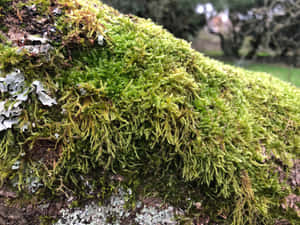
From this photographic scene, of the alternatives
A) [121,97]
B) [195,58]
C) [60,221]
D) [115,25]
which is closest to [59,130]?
[121,97]

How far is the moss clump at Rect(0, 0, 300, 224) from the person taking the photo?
1367 mm

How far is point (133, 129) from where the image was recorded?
4.77ft

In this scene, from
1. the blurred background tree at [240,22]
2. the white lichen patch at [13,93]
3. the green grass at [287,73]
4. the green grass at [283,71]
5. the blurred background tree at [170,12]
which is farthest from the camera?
the blurred background tree at [240,22]

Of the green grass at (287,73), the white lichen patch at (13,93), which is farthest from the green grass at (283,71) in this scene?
the white lichen patch at (13,93)

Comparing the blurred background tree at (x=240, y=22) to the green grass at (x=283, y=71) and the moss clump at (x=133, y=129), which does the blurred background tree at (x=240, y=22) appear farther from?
the moss clump at (x=133, y=129)

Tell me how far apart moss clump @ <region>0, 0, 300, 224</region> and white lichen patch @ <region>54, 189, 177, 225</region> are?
0.09m

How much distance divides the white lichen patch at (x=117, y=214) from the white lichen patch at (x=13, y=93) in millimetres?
660

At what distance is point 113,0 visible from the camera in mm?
8945

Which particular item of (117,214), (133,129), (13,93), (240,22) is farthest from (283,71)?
(13,93)

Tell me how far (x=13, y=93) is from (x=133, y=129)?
2.54 ft

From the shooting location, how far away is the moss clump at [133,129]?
1.37 m

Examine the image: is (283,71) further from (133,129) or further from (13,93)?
(13,93)

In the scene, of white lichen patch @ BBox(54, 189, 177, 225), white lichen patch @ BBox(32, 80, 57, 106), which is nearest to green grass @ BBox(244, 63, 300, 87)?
white lichen patch @ BBox(54, 189, 177, 225)

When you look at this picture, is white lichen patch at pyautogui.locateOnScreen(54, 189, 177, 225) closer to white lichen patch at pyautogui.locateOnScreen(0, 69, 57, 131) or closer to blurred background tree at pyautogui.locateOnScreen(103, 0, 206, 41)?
white lichen patch at pyautogui.locateOnScreen(0, 69, 57, 131)
